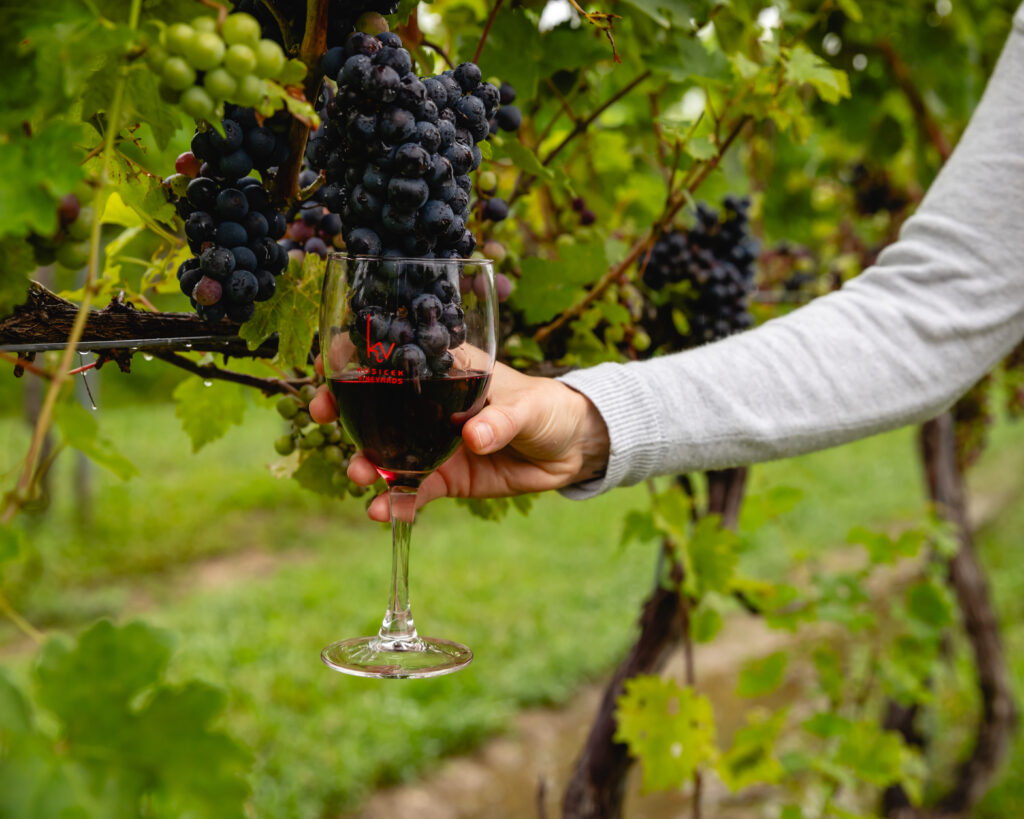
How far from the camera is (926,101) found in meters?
2.66

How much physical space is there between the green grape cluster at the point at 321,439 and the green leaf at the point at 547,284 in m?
0.35

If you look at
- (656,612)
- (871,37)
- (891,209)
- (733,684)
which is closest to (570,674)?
(733,684)

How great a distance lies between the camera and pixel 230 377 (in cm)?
110

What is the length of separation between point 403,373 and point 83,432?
11.5 inches

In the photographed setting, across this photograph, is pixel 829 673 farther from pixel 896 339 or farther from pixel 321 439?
pixel 321 439

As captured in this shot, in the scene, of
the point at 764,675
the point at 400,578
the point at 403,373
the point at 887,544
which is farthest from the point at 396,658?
the point at 887,544

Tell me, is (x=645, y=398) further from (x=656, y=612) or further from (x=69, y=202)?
(x=656, y=612)

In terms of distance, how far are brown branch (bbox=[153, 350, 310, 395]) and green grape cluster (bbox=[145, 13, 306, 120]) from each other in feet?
1.23

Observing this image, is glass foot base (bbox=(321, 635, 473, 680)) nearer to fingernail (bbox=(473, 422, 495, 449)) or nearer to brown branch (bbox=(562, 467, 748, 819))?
fingernail (bbox=(473, 422, 495, 449))

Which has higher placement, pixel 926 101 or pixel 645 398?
pixel 926 101

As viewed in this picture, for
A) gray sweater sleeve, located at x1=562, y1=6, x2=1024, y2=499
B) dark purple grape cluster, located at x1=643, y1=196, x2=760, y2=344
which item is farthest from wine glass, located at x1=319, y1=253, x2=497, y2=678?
dark purple grape cluster, located at x1=643, y1=196, x2=760, y2=344

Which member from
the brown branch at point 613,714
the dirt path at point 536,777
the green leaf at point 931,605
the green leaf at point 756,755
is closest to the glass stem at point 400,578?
Answer: the brown branch at point 613,714

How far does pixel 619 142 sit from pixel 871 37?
108 centimetres

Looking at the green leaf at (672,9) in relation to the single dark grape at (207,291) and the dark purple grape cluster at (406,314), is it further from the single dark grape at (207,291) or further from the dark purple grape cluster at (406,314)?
the single dark grape at (207,291)
